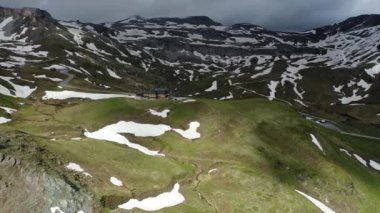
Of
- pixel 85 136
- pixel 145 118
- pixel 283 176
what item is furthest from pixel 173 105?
pixel 283 176

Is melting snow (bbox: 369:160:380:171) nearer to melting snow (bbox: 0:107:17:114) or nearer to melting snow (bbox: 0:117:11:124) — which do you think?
melting snow (bbox: 0:117:11:124)

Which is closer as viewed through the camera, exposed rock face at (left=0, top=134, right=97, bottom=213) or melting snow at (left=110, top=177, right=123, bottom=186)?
exposed rock face at (left=0, top=134, right=97, bottom=213)

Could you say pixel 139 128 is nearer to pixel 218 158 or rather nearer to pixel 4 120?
pixel 218 158

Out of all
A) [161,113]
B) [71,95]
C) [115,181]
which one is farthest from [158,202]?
[71,95]

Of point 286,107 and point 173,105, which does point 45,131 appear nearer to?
point 173,105

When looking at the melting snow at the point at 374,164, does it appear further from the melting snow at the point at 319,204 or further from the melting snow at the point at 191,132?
the melting snow at the point at 191,132

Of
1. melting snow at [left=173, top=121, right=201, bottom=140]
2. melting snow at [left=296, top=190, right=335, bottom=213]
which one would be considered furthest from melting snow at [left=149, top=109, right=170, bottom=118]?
melting snow at [left=296, top=190, right=335, bottom=213]

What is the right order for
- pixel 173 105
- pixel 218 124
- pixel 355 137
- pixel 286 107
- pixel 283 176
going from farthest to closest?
pixel 355 137 < pixel 286 107 < pixel 173 105 < pixel 218 124 < pixel 283 176
